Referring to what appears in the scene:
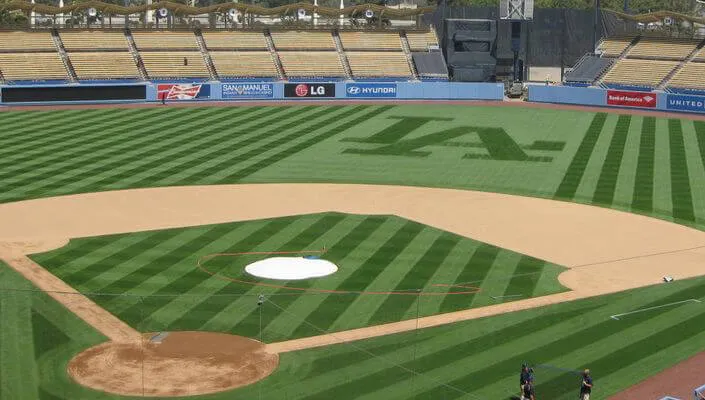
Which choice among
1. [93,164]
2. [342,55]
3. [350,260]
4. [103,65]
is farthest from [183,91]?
[350,260]

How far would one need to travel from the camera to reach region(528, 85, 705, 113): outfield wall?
87.5 m

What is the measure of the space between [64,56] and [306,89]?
78.4 ft

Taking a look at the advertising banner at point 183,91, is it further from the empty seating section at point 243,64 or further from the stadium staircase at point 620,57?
the stadium staircase at point 620,57

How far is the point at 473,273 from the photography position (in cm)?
3975

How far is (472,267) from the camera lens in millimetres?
40500

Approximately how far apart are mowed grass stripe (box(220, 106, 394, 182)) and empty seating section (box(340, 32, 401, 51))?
16.2m

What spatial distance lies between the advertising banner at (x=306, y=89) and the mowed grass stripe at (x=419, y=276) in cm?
5207

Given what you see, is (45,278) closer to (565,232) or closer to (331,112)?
(565,232)

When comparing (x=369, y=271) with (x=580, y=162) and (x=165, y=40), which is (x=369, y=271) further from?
(x=165, y=40)

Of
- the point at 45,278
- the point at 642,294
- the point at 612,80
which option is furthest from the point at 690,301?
the point at 612,80

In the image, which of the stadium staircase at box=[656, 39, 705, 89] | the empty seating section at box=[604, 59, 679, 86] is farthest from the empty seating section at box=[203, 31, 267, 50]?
the stadium staircase at box=[656, 39, 705, 89]

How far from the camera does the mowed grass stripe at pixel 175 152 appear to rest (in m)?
58.1

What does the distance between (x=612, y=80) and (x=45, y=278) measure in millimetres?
72001

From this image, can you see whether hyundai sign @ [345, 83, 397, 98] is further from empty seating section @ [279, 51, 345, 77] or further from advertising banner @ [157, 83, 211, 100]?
advertising banner @ [157, 83, 211, 100]
